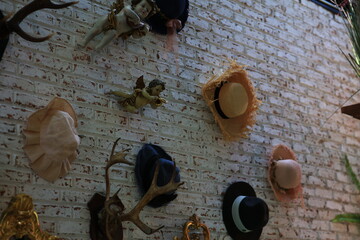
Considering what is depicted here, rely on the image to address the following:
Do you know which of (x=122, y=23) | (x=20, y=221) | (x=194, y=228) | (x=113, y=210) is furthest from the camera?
(x=194, y=228)

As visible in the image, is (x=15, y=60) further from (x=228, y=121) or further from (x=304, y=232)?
(x=304, y=232)

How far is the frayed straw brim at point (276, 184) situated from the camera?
129 inches

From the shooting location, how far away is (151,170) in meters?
2.51

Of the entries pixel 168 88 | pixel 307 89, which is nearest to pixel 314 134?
pixel 307 89

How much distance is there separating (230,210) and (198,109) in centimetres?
61

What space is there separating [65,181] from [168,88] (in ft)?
2.76

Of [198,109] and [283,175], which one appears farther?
[283,175]

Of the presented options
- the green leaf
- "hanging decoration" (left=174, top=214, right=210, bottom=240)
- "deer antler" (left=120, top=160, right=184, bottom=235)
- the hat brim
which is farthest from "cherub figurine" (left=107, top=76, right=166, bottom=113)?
the green leaf

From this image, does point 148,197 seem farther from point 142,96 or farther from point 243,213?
point 243,213

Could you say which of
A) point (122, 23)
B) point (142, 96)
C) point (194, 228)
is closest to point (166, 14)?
point (122, 23)

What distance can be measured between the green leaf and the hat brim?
32.2 inches

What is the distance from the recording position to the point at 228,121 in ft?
10.0

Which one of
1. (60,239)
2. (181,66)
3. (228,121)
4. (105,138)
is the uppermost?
(181,66)

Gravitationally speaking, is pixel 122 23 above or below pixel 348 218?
above
